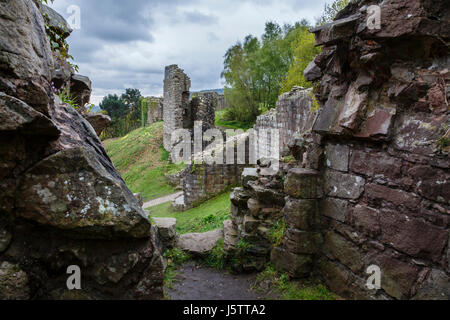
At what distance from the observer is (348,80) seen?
370 cm

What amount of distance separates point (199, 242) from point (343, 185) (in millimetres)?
3461

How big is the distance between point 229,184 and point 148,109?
804 inches

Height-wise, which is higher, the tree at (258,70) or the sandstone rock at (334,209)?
the tree at (258,70)

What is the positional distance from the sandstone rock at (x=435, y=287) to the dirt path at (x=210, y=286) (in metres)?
2.06

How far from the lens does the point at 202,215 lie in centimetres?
1038

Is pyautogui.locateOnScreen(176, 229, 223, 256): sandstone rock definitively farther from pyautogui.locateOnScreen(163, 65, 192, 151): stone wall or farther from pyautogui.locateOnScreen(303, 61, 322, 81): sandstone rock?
pyautogui.locateOnScreen(163, 65, 192, 151): stone wall

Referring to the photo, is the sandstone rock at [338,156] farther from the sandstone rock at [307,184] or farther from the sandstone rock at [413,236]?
the sandstone rock at [413,236]

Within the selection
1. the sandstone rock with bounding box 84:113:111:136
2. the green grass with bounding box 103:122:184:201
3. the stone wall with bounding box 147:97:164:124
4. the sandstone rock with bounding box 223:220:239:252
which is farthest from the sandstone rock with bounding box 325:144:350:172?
the stone wall with bounding box 147:97:164:124

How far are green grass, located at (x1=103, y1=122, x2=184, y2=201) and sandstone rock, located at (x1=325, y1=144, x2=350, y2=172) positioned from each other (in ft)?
41.2

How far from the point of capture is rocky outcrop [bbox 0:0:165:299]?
2002mm

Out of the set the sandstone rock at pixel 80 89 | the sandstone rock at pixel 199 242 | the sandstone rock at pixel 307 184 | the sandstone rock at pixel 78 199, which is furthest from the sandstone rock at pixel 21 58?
the sandstone rock at pixel 199 242

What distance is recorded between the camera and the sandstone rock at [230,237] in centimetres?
554
